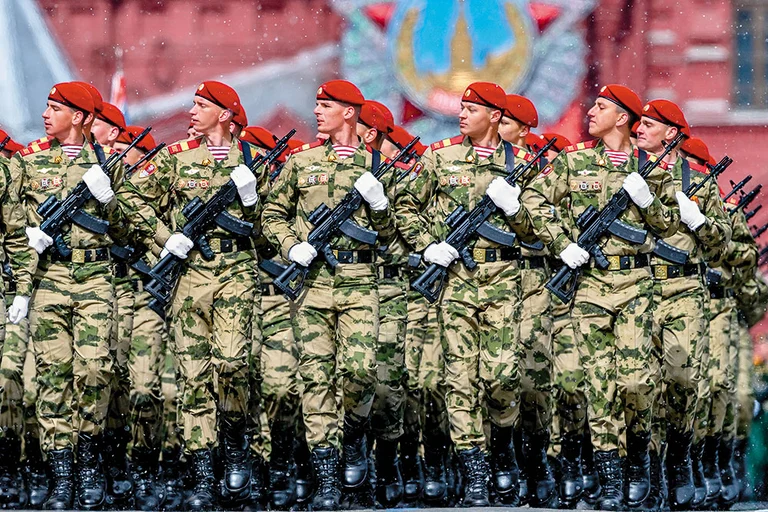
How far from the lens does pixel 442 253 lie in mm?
11070

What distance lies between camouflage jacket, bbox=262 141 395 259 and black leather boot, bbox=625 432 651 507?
173 centimetres

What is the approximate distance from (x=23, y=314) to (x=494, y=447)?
2597 millimetres

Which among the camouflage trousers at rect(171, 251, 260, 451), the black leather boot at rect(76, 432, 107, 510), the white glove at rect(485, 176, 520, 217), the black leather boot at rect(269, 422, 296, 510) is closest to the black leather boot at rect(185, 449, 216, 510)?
the camouflage trousers at rect(171, 251, 260, 451)

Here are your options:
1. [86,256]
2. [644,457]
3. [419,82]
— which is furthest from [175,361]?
[419,82]

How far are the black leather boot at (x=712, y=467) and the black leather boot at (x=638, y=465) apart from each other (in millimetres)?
1047

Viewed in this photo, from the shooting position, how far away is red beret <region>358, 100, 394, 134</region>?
12.5 m

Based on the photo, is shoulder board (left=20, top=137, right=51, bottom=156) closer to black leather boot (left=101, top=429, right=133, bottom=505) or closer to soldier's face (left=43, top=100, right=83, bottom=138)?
soldier's face (left=43, top=100, right=83, bottom=138)

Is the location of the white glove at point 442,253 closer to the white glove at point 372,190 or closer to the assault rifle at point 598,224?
the white glove at point 372,190

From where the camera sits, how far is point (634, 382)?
11.0 m

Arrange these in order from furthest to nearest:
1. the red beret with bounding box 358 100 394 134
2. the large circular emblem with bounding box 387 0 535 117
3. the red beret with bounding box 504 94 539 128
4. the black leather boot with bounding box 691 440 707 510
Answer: the large circular emblem with bounding box 387 0 535 117 → the red beret with bounding box 358 100 394 134 → the red beret with bounding box 504 94 539 128 → the black leather boot with bounding box 691 440 707 510

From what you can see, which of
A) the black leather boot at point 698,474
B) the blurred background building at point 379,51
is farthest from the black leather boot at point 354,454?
the blurred background building at point 379,51

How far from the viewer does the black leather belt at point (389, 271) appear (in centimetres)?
1192

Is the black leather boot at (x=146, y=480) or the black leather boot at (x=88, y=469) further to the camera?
the black leather boot at (x=146, y=480)

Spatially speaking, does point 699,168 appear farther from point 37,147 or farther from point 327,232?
point 37,147
